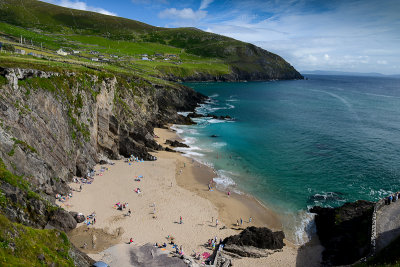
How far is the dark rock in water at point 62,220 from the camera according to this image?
27.5 meters

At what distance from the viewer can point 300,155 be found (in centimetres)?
5897

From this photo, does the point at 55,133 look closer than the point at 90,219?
No

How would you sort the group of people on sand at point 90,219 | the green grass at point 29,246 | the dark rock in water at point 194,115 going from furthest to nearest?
1. the dark rock in water at point 194,115
2. the group of people on sand at point 90,219
3. the green grass at point 29,246

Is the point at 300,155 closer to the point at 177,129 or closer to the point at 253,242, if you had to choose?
the point at 253,242

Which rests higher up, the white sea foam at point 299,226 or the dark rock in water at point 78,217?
the dark rock in water at point 78,217

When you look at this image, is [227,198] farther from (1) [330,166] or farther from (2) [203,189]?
(1) [330,166]

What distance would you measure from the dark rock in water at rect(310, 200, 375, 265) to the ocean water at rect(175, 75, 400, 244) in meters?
2.04

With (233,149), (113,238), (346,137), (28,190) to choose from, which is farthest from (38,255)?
(346,137)

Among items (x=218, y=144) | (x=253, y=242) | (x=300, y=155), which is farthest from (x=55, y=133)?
(x=300, y=155)

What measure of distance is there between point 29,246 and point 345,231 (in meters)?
33.3

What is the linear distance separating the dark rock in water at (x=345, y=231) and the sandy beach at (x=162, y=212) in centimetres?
191

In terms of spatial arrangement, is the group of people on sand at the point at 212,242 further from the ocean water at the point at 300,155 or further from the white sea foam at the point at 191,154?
the white sea foam at the point at 191,154

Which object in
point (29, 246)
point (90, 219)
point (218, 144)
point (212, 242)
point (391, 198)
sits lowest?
point (212, 242)

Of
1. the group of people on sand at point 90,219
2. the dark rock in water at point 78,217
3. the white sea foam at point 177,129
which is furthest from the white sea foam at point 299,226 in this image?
the white sea foam at point 177,129
